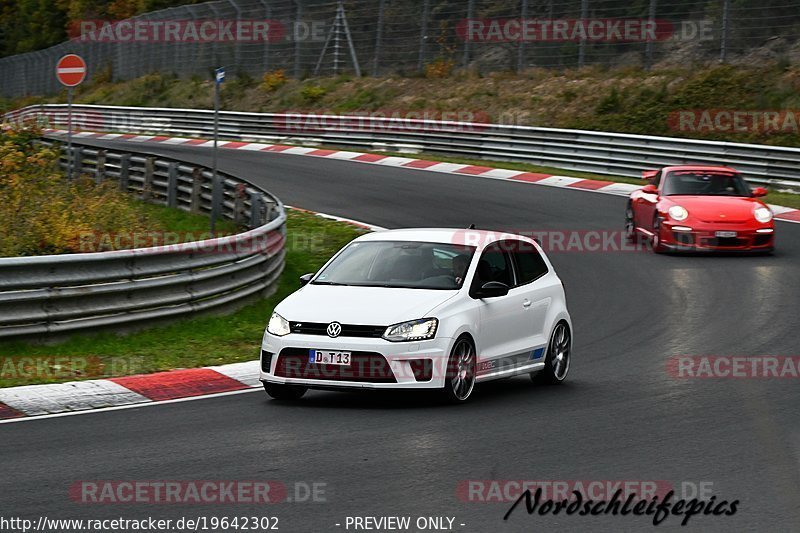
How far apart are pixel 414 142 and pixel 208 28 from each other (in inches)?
668

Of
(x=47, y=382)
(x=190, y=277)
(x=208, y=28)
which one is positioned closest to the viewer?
(x=47, y=382)

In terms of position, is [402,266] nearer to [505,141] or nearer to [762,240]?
[762,240]

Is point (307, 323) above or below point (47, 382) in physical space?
above

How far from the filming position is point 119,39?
61344mm

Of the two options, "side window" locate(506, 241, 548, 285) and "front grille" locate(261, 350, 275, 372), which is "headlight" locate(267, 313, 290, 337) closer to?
"front grille" locate(261, 350, 275, 372)

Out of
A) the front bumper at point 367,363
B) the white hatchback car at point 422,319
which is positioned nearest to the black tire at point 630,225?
the white hatchback car at point 422,319

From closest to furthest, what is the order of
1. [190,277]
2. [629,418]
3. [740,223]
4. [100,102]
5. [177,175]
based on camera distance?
[629,418] < [190,277] < [740,223] < [177,175] < [100,102]

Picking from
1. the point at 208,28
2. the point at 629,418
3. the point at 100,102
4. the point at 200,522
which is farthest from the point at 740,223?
the point at 100,102

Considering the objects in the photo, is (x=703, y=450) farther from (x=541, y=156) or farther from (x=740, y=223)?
(x=541, y=156)

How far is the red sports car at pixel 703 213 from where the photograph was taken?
2098 cm

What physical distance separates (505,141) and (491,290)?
2301 cm

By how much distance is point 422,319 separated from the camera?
10.4 metres

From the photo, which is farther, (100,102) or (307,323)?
(100,102)

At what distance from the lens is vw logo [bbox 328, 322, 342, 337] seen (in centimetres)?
1037
